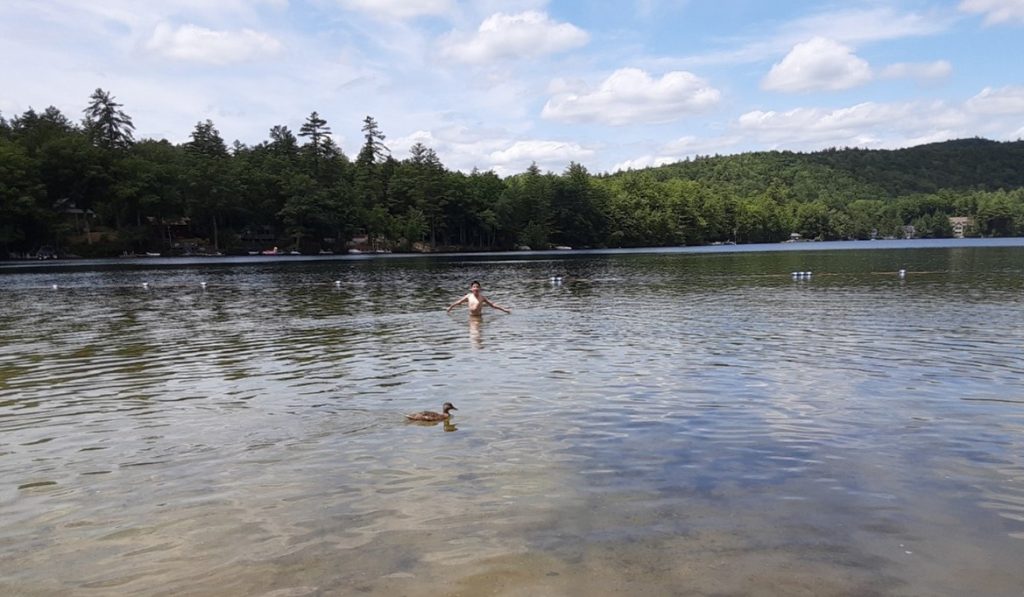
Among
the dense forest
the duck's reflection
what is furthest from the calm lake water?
the dense forest

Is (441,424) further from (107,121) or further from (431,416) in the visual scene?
(107,121)

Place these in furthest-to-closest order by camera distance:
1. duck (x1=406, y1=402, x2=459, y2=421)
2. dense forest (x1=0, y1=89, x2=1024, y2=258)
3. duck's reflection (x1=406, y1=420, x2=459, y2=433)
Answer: dense forest (x1=0, y1=89, x2=1024, y2=258)
duck (x1=406, y1=402, x2=459, y2=421)
duck's reflection (x1=406, y1=420, x2=459, y2=433)

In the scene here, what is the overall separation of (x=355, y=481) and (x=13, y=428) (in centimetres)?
799

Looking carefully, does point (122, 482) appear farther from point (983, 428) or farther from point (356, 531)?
point (983, 428)

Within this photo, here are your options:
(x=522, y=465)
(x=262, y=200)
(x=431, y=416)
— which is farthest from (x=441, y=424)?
(x=262, y=200)

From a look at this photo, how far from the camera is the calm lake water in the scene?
23.4ft

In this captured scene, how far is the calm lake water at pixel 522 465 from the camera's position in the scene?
714 centimetres

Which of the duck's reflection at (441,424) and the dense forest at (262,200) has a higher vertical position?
the dense forest at (262,200)

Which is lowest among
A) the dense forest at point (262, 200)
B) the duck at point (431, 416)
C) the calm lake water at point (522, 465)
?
the calm lake water at point (522, 465)

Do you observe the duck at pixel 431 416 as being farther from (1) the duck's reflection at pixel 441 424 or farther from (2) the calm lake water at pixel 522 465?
(2) the calm lake water at pixel 522 465

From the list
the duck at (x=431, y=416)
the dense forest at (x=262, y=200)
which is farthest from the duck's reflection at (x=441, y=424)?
the dense forest at (x=262, y=200)

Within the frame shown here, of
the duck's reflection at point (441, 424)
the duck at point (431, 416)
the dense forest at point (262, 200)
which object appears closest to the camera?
the duck's reflection at point (441, 424)

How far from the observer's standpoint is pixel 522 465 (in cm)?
1032

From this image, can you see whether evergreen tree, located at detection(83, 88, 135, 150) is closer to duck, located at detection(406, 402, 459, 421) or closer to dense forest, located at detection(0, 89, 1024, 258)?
dense forest, located at detection(0, 89, 1024, 258)
